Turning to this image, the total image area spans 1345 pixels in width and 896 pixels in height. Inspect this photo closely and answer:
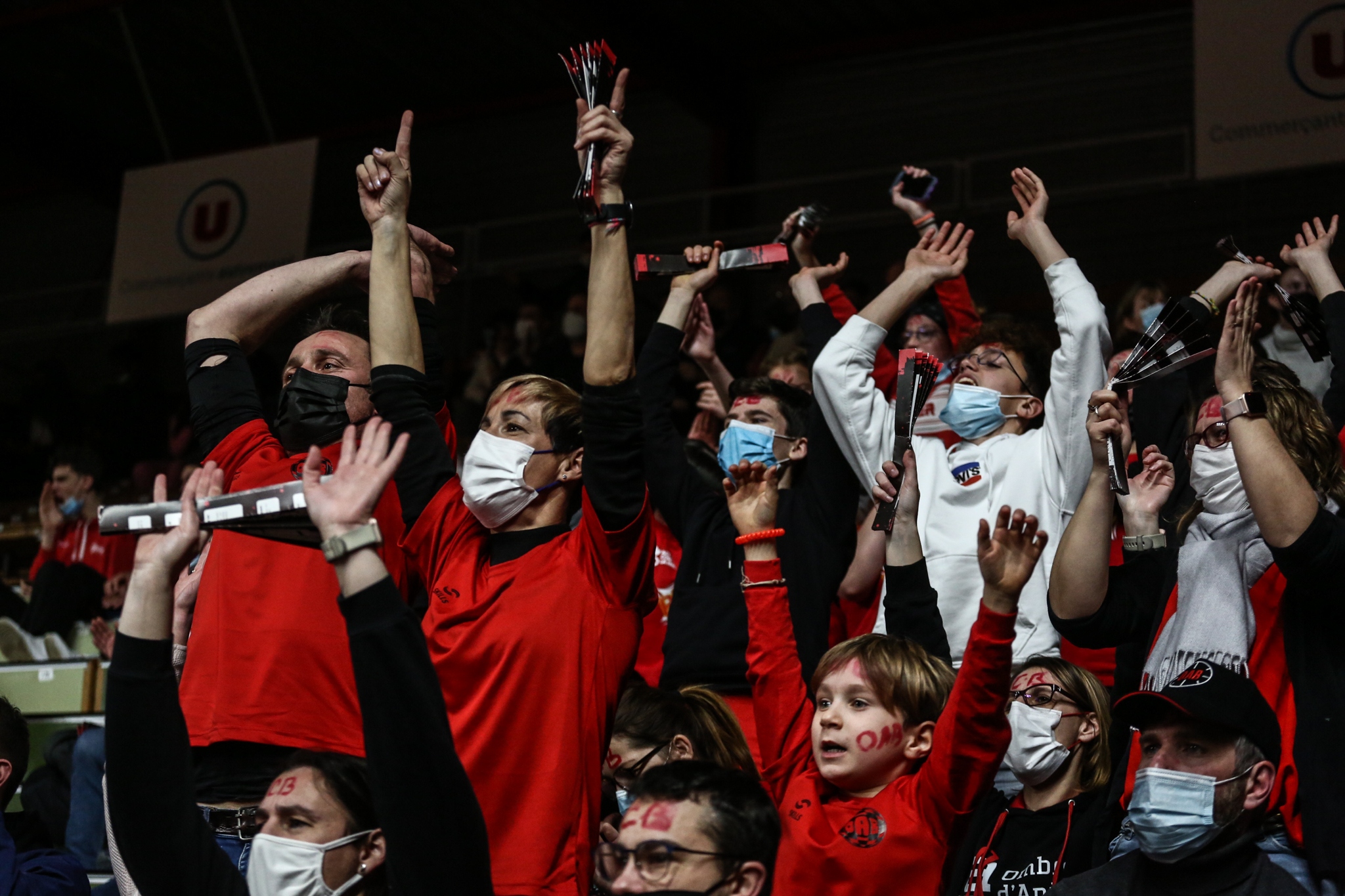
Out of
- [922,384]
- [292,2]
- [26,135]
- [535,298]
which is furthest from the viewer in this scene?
[26,135]

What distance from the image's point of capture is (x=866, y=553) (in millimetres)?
4453

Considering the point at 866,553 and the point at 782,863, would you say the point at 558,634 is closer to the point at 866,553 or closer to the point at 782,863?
the point at 782,863

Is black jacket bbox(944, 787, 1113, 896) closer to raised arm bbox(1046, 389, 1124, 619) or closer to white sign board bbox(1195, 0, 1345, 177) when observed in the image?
raised arm bbox(1046, 389, 1124, 619)

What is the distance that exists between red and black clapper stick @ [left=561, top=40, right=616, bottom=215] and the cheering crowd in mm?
35

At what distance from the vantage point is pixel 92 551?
847 cm

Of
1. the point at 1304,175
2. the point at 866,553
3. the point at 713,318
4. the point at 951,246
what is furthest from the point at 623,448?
the point at 1304,175

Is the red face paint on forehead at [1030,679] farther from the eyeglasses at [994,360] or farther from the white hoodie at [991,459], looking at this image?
the eyeglasses at [994,360]

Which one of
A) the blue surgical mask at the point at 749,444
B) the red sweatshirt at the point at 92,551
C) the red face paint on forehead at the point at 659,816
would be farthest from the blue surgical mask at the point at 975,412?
the red sweatshirt at the point at 92,551

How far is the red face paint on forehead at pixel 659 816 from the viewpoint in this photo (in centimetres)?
245

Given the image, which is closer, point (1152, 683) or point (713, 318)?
point (1152, 683)

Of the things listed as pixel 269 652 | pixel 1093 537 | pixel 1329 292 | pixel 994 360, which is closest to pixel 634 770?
pixel 269 652

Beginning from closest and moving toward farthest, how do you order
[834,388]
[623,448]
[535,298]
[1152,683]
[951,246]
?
[623,448] → [1152,683] → [834,388] → [951,246] → [535,298]

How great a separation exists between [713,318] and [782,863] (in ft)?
21.9

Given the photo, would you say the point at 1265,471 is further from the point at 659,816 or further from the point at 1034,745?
the point at 659,816
